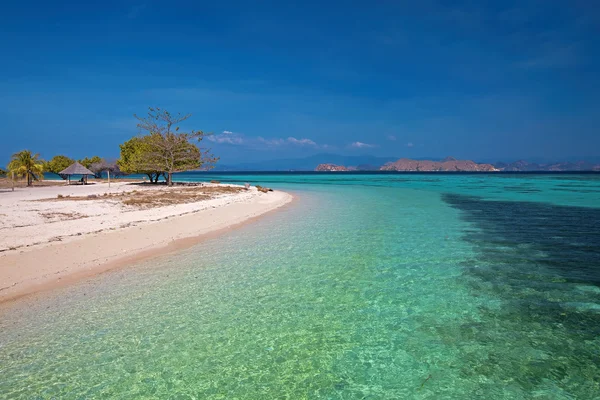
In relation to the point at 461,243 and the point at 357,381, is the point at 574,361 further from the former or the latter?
the point at 461,243

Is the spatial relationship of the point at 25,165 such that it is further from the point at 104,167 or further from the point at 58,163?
the point at 58,163

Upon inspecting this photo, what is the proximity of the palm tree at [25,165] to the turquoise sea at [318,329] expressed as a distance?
159 ft

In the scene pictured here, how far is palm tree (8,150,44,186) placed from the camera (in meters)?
47.3

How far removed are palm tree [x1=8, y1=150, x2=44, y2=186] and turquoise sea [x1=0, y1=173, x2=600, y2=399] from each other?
159ft

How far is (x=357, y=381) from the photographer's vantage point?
16.0 ft

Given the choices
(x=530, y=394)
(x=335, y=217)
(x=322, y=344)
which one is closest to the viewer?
(x=530, y=394)

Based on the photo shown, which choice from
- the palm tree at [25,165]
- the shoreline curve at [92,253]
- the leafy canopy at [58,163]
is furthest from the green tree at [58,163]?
the shoreline curve at [92,253]

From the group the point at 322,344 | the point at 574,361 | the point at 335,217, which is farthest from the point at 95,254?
the point at 335,217

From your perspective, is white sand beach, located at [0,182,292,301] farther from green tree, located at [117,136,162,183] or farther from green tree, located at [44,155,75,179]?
green tree, located at [44,155,75,179]

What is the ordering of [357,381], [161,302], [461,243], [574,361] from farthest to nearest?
[461,243]
[161,302]
[574,361]
[357,381]

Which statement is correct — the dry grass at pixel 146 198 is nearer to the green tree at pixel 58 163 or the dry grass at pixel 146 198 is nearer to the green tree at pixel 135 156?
the green tree at pixel 135 156

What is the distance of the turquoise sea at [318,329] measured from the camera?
477 centimetres

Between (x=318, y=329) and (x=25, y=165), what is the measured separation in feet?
183

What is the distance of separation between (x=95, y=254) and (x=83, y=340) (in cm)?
594
